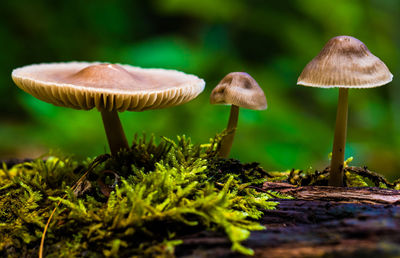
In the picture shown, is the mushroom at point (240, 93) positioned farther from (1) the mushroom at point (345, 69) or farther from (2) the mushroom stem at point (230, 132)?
(1) the mushroom at point (345, 69)

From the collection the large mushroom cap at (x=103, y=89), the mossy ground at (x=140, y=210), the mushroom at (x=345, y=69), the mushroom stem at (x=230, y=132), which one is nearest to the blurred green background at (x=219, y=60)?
the mushroom stem at (x=230, y=132)

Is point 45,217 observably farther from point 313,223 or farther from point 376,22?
point 376,22

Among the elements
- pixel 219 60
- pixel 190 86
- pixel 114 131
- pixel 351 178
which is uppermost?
pixel 219 60

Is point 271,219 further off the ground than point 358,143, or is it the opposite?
point 358,143

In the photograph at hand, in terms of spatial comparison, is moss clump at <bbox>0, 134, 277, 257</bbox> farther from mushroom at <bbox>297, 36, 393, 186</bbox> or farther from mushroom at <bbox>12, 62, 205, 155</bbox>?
mushroom at <bbox>297, 36, 393, 186</bbox>

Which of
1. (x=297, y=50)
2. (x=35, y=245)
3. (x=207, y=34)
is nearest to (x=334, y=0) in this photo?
(x=297, y=50)

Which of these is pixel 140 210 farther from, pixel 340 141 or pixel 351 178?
pixel 351 178

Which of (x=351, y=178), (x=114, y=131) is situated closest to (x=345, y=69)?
(x=351, y=178)
